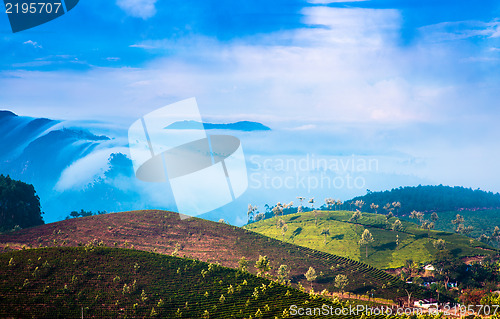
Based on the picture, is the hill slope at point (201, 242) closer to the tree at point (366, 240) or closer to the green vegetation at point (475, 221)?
the tree at point (366, 240)

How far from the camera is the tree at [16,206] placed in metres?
99.4

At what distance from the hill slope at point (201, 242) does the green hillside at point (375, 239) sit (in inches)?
A: 390

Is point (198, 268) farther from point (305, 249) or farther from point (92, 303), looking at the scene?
point (305, 249)

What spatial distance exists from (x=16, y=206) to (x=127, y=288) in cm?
6380

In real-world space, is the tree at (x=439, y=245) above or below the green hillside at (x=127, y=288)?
below

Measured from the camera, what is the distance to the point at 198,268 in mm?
73062

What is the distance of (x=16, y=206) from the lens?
334ft

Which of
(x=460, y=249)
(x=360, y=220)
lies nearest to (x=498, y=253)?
(x=460, y=249)

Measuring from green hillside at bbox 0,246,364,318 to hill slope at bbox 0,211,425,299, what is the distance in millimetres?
17634

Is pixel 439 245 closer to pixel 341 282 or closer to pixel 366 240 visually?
pixel 366 240

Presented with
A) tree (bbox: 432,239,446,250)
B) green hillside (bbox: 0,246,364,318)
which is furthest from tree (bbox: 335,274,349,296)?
tree (bbox: 432,239,446,250)

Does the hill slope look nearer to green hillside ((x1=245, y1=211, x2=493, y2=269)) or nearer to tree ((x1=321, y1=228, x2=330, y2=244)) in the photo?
green hillside ((x1=245, y1=211, x2=493, y2=269))

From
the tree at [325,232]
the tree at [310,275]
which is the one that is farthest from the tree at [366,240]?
the tree at [310,275]

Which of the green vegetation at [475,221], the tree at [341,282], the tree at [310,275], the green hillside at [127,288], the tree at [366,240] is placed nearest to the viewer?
the green hillside at [127,288]
